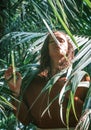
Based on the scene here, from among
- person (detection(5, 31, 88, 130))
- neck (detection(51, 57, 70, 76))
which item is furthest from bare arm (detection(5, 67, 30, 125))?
neck (detection(51, 57, 70, 76))

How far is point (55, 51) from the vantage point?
1.31 metres

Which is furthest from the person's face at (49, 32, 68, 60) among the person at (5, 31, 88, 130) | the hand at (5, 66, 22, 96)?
the hand at (5, 66, 22, 96)

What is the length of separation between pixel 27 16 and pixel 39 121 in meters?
1.03

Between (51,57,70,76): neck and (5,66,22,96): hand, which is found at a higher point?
(5,66,22,96): hand

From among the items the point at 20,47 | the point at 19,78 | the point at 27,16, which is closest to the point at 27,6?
the point at 27,16

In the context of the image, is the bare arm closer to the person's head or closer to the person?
the person

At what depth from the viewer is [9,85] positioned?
1310 mm

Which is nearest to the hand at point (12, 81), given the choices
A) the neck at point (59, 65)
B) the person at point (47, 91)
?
the person at point (47, 91)

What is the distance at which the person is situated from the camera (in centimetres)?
123

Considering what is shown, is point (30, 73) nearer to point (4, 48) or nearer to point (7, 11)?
point (4, 48)

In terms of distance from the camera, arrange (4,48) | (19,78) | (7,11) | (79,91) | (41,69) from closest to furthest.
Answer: (79,91)
(19,78)
(41,69)
(4,48)
(7,11)

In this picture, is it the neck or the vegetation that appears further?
the vegetation

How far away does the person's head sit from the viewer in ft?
4.18

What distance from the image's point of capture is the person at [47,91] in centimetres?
123
